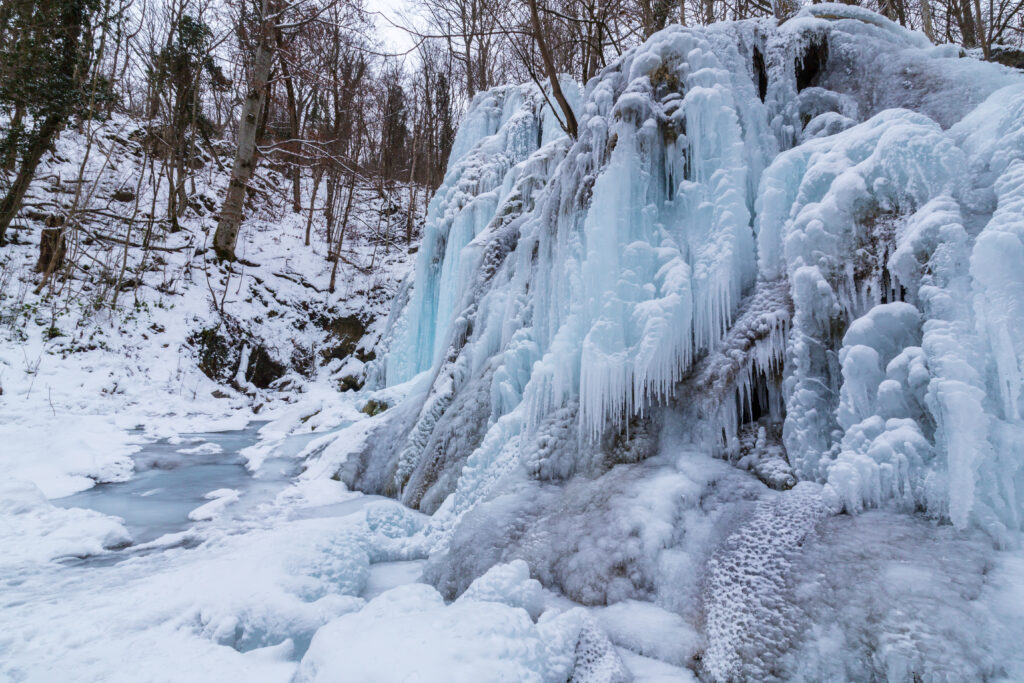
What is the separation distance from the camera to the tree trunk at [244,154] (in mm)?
11547

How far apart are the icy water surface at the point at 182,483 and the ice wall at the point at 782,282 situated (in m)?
1.49

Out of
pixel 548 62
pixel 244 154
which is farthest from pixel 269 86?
pixel 548 62

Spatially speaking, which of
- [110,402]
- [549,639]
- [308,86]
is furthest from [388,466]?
[308,86]

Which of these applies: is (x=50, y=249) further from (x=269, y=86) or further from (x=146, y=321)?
(x=269, y=86)

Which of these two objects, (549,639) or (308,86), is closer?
(549,639)

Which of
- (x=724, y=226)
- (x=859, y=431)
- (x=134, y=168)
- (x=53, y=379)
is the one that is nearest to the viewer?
(x=859, y=431)

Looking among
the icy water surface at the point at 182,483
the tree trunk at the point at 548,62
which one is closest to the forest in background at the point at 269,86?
the tree trunk at the point at 548,62

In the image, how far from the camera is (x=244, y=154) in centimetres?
1187

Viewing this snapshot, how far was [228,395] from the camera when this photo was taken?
32.3ft

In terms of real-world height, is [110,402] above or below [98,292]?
below

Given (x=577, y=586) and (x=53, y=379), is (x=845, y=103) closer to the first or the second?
(x=577, y=586)

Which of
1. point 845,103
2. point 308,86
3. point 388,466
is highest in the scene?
point 308,86

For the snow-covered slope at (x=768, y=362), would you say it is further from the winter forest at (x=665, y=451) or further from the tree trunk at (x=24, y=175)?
the tree trunk at (x=24, y=175)

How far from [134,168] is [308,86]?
6430mm
